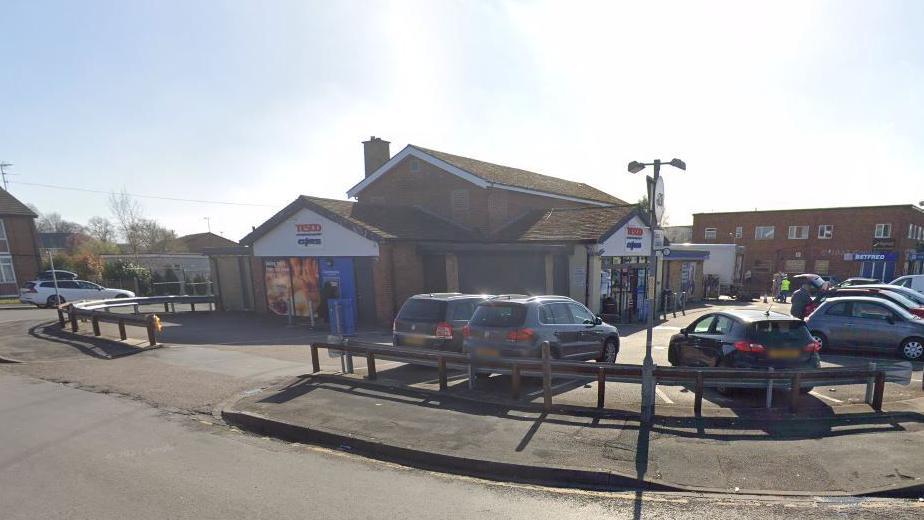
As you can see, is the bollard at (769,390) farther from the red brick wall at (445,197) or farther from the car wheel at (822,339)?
the red brick wall at (445,197)

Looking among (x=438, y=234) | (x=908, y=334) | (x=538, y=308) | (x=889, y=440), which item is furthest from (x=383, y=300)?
(x=908, y=334)

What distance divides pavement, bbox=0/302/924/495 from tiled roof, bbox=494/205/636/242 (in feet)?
27.5

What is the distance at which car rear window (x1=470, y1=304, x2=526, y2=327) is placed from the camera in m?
7.40

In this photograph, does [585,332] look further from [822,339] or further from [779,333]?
[822,339]

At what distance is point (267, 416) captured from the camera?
616 cm

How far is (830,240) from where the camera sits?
35844 mm

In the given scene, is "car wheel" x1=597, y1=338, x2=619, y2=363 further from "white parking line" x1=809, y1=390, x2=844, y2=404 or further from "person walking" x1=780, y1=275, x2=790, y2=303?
"person walking" x1=780, y1=275, x2=790, y2=303

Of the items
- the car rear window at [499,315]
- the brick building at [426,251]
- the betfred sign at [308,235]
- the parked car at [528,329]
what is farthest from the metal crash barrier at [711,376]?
the betfred sign at [308,235]

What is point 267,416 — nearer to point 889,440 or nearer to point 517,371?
point 517,371

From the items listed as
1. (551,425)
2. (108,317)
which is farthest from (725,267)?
(108,317)

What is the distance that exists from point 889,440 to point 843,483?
171 centimetres

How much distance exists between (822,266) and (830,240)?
239cm

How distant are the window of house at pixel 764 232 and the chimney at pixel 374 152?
36247 mm

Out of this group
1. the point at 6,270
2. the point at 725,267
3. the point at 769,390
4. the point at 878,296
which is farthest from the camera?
the point at 6,270
